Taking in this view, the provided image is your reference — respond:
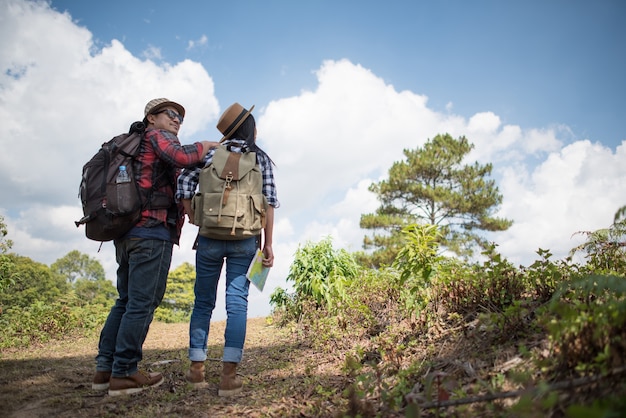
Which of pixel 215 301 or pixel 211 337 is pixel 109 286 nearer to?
pixel 211 337

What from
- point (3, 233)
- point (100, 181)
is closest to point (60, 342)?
point (3, 233)

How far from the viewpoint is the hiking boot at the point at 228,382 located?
3598mm

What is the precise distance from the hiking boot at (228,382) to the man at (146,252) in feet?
2.62

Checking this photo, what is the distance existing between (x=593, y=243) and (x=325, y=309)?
381 centimetres

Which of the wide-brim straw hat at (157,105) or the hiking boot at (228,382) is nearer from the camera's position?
the hiking boot at (228,382)

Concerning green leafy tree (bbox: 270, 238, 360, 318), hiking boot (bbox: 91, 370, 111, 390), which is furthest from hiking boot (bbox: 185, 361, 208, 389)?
green leafy tree (bbox: 270, 238, 360, 318)

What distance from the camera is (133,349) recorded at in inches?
146

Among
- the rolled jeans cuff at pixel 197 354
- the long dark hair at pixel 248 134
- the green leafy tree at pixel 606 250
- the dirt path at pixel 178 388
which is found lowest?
the dirt path at pixel 178 388

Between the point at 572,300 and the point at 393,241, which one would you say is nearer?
the point at 572,300

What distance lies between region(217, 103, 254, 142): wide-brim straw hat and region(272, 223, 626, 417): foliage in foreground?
2045 mm

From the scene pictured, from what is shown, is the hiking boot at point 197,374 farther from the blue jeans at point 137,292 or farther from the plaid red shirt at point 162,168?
the plaid red shirt at point 162,168

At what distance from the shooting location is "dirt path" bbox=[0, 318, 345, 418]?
3.28 m

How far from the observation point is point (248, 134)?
3.90 metres

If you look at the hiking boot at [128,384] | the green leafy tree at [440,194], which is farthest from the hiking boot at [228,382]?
the green leafy tree at [440,194]
